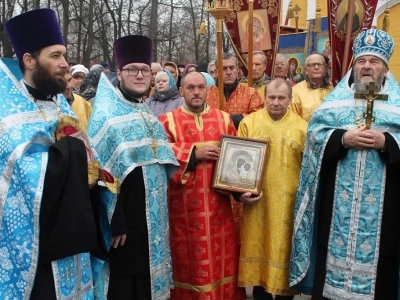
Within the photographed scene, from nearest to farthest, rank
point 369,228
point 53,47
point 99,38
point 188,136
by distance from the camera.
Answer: point 53,47, point 369,228, point 188,136, point 99,38

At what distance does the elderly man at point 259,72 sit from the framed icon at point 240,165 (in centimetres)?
154

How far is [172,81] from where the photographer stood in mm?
6379

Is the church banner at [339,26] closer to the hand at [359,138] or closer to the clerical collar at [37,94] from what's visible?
the hand at [359,138]

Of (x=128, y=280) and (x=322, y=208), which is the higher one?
(x=322, y=208)

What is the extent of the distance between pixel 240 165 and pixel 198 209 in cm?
47

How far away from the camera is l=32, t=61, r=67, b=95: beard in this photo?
2.75m

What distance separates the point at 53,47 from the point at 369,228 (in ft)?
7.69

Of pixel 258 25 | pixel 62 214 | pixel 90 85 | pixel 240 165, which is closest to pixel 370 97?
pixel 240 165

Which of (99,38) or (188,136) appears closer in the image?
(188,136)

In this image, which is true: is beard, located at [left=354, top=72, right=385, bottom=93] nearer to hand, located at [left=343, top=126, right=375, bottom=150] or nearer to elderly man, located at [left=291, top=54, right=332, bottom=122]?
hand, located at [left=343, top=126, right=375, bottom=150]

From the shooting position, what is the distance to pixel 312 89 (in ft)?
18.1

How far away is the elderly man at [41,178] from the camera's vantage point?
2578 mm

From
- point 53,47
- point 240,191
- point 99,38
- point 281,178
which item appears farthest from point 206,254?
point 99,38

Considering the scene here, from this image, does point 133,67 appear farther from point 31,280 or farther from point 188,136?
point 31,280
